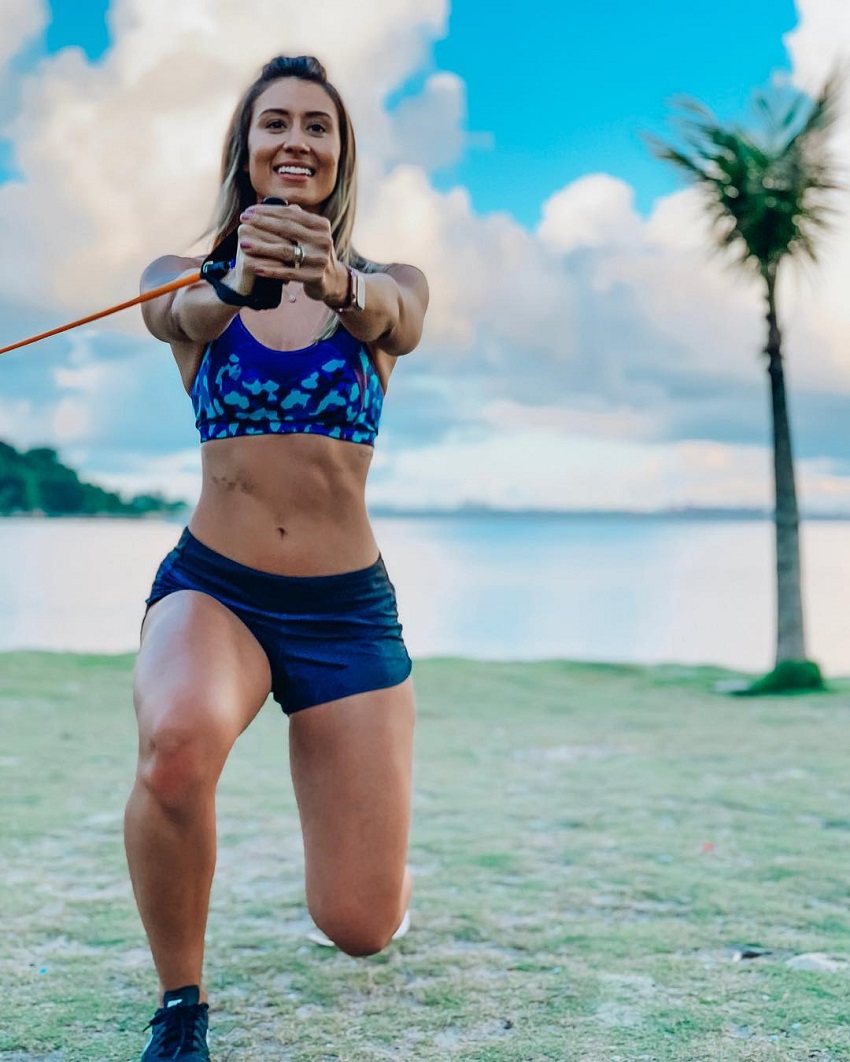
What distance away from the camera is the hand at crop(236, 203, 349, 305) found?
236cm

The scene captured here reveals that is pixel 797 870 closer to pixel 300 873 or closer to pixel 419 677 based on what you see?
pixel 300 873

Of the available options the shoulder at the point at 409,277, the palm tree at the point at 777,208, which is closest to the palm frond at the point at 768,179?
the palm tree at the point at 777,208

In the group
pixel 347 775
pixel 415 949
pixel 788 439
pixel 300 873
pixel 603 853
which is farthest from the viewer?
pixel 788 439

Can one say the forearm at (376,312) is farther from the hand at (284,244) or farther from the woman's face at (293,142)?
the woman's face at (293,142)

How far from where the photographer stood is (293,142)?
9.19 feet

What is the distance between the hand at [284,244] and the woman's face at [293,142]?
1.46 ft

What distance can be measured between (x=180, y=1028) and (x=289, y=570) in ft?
3.39

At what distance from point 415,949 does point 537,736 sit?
455 cm

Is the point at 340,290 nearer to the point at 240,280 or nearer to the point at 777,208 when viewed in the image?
the point at 240,280

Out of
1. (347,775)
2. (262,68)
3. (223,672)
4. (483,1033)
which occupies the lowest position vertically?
(483,1033)

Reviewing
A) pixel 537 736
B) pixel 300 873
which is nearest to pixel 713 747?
pixel 537 736

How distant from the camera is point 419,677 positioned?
11.0 meters

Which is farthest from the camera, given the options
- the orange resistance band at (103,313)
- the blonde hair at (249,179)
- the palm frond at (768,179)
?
the palm frond at (768,179)

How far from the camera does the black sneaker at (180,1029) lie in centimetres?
242
